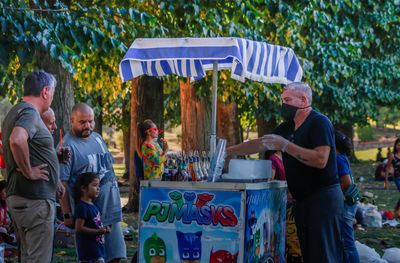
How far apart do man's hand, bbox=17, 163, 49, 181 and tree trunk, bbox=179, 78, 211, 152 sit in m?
7.89

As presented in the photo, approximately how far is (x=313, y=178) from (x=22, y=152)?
241 cm

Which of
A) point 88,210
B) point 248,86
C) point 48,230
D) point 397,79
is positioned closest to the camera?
point 48,230

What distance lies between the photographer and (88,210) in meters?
5.93

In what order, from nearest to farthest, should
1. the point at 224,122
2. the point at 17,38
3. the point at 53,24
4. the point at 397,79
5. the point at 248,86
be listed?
1. the point at 17,38
2. the point at 53,24
3. the point at 248,86
4. the point at 224,122
5. the point at 397,79

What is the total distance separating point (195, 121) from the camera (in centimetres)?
1305

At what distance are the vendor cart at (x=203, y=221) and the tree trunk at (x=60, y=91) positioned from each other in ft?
14.3

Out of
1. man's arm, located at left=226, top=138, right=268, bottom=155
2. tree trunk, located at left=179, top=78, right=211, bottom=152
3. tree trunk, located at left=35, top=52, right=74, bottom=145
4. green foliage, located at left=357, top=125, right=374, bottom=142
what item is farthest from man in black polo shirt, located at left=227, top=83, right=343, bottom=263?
green foliage, located at left=357, top=125, right=374, bottom=142

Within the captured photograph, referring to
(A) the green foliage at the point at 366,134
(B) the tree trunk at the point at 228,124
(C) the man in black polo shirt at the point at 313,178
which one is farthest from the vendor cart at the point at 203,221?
(A) the green foliage at the point at 366,134

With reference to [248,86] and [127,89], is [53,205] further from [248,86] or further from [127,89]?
[127,89]

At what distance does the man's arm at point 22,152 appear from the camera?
4754 mm

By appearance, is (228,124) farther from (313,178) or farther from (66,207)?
(313,178)

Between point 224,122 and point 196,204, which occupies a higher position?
point 224,122

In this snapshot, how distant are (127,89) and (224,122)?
113 inches

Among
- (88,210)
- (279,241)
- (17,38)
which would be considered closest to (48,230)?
(88,210)
